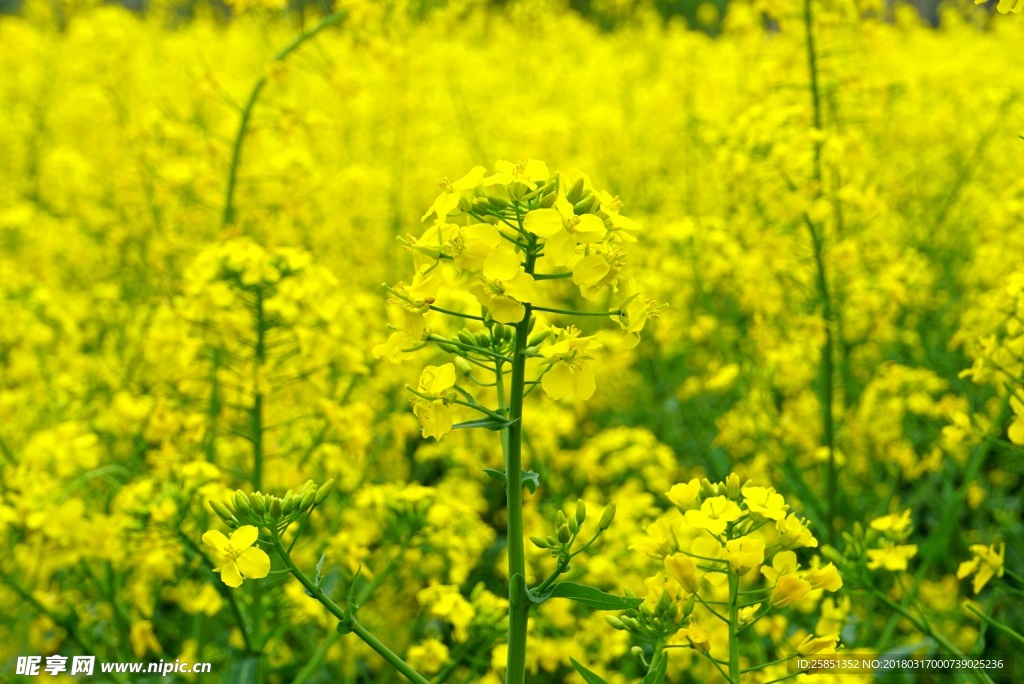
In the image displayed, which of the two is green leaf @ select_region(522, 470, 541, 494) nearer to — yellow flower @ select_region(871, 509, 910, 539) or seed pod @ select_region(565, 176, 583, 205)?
seed pod @ select_region(565, 176, 583, 205)

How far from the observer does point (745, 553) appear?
1.39 m

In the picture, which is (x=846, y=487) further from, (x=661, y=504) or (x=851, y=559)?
(x=851, y=559)

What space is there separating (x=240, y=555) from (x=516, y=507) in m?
0.40

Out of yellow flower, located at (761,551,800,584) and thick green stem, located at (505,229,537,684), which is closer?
thick green stem, located at (505,229,537,684)

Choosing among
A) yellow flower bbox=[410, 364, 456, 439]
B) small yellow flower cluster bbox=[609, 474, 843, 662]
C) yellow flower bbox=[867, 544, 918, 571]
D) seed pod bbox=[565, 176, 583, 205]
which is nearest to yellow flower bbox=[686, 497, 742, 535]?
small yellow flower cluster bbox=[609, 474, 843, 662]

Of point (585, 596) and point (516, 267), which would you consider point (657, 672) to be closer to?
point (585, 596)

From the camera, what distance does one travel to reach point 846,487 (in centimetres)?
357

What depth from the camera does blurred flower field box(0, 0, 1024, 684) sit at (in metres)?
1.42

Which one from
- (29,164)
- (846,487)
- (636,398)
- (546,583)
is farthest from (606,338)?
(29,164)

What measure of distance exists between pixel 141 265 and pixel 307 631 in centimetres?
242

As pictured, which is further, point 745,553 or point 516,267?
point 745,553

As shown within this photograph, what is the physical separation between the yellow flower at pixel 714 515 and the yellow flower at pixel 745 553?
29 mm

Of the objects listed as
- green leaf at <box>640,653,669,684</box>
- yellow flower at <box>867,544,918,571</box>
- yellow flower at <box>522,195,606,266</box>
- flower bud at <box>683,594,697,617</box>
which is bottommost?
green leaf at <box>640,653,669,684</box>

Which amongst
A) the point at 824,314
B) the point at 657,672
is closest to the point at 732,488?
the point at 657,672
